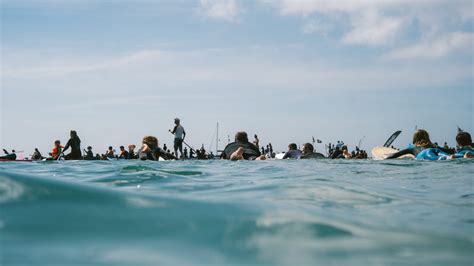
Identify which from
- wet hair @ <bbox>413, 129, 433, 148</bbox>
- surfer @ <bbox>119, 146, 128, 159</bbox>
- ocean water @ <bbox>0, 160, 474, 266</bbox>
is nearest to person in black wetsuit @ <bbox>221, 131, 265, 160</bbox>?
wet hair @ <bbox>413, 129, 433, 148</bbox>

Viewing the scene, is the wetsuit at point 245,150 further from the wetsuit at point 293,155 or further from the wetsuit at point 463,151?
the wetsuit at point 463,151

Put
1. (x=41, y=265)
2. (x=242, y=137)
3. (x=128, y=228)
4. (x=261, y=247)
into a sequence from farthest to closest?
(x=242, y=137) → (x=128, y=228) → (x=261, y=247) → (x=41, y=265)

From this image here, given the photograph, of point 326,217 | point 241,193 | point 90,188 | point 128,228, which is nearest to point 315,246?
point 326,217

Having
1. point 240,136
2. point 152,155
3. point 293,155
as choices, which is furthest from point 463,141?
point 152,155

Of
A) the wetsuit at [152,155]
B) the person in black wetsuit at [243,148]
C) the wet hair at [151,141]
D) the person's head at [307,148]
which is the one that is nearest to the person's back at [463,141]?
the person's head at [307,148]

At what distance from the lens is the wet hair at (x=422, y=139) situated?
36.1ft

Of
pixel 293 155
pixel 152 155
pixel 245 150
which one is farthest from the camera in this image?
pixel 293 155

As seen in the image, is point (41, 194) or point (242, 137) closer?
point (41, 194)

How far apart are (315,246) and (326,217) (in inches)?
23.4

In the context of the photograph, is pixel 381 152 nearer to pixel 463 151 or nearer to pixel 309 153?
pixel 309 153

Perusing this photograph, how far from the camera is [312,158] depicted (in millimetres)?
12250

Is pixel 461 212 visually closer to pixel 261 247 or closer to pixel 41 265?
pixel 261 247

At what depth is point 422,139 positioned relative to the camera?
1105 cm

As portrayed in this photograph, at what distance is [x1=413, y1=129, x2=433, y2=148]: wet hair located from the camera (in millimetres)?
10992
